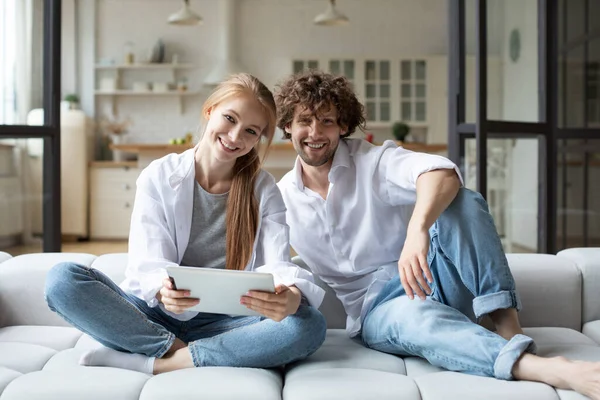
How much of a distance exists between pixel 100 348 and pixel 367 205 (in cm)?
80

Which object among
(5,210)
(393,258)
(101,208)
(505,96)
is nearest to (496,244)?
(393,258)

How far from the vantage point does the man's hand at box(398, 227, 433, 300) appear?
5.38 ft

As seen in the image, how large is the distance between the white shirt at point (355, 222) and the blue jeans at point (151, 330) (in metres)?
0.34

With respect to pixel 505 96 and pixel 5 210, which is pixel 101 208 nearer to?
pixel 5 210

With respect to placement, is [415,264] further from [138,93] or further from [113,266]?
[138,93]

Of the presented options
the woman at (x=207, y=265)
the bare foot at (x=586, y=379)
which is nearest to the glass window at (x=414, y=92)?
the woman at (x=207, y=265)

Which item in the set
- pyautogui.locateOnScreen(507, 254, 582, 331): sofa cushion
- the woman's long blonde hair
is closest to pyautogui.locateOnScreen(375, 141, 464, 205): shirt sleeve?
the woman's long blonde hair

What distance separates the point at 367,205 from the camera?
2020 mm

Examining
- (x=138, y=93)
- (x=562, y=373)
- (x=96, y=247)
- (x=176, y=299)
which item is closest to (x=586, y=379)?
(x=562, y=373)

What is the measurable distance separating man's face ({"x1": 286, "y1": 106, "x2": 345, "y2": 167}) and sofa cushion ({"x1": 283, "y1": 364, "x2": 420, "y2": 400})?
0.64 metres

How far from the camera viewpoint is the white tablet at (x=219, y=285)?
4.94 feet

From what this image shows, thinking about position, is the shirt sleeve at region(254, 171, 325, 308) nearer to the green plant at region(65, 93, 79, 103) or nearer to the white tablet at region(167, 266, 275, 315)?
the white tablet at region(167, 266, 275, 315)

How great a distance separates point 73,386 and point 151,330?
0.87 ft

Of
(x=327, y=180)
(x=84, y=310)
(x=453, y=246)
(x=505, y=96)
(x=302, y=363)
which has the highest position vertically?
(x=505, y=96)
